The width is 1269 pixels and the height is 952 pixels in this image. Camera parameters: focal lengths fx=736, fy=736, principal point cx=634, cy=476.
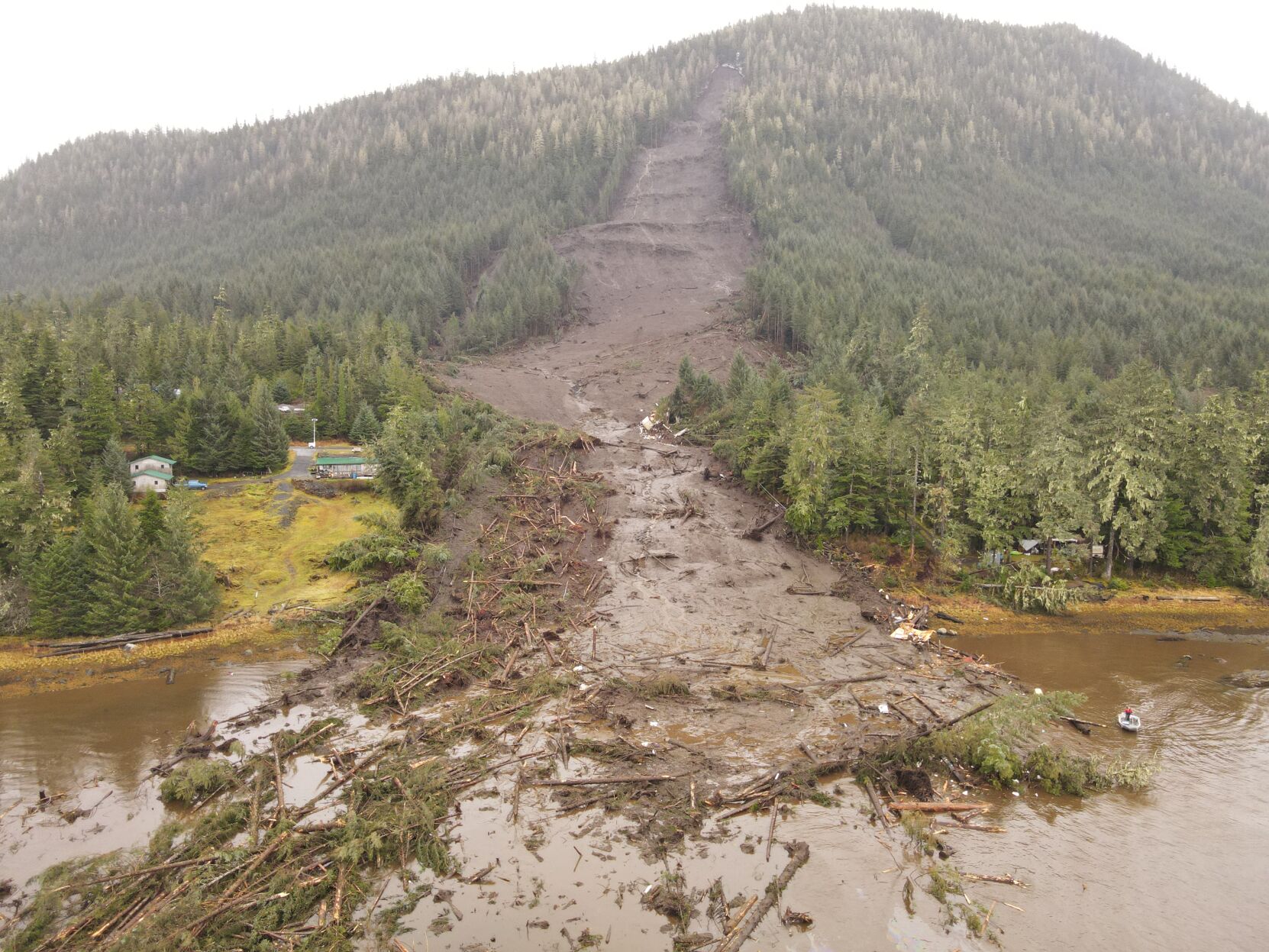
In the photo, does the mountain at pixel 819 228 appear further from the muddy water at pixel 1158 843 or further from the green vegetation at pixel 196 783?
the green vegetation at pixel 196 783

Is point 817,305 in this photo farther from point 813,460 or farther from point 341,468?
point 341,468

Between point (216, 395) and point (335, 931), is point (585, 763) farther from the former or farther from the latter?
point (216, 395)

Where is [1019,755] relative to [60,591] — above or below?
above

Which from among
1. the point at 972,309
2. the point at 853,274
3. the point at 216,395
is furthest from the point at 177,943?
the point at 853,274

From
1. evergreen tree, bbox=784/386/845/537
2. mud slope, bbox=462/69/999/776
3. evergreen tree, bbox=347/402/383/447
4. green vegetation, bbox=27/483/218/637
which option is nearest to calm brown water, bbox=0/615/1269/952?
mud slope, bbox=462/69/999/776

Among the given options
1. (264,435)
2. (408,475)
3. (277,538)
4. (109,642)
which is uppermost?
(264,435)

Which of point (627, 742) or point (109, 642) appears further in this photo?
point (109, 642)

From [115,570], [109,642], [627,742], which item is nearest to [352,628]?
[109,642]
